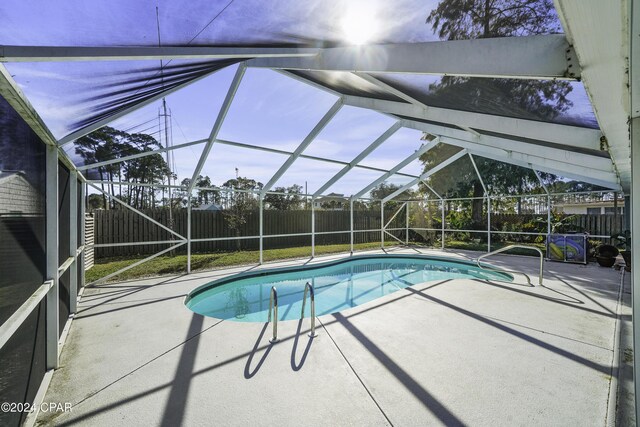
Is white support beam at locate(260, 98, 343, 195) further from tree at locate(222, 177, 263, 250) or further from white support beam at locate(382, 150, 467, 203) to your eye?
white support beam at locate(382, 150, 467, 203)

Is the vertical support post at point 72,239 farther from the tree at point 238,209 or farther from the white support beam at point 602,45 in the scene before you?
the tree at point 238,209

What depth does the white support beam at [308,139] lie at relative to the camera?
16.6 ft

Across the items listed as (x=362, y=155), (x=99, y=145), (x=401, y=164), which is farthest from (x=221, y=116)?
(x=401, y=164)

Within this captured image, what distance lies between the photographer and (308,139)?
5.84 m

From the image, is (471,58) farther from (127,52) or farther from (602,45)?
(127,52)

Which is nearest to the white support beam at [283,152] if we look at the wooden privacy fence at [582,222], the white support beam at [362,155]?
the white support beam at [362,155]

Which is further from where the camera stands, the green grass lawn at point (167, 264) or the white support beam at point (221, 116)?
the green grass lawn at point (167, 264)

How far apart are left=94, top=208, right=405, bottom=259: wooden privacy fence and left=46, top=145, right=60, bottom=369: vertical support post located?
5.45m

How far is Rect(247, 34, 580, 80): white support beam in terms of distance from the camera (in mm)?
1661

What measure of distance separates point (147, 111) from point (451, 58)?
3.79 meters

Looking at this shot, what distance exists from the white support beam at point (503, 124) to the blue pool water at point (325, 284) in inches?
148

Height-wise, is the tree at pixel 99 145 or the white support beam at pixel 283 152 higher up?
the white support beam at pixel 283 152

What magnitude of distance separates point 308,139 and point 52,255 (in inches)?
173

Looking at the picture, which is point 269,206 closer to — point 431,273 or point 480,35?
point 431,273
